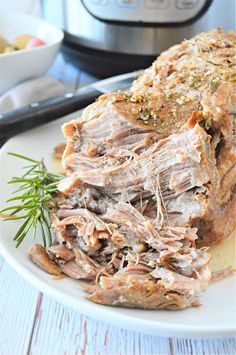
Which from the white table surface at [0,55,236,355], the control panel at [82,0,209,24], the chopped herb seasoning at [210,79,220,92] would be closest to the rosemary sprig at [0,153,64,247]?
the white table surface at [0,55,236,355]

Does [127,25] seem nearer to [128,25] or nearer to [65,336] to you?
[128,25]

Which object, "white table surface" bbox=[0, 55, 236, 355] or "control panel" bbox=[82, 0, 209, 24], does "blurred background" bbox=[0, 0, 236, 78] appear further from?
"white table surface" bbox=[0, 55, 236, 355]

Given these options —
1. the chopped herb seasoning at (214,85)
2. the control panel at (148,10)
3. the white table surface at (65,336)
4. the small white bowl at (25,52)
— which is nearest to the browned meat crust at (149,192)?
the chopped herb seasoning at (214,85)

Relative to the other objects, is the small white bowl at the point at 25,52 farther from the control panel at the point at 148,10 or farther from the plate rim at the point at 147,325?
the plate rim at the point at 147,325

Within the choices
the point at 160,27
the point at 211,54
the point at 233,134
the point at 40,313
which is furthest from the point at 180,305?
the point at 160,27

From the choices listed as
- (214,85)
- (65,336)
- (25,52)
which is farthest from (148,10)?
(65,336)

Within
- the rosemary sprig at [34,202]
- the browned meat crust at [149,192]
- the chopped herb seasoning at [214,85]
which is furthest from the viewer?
the chopped herb seasoning at [214,85]

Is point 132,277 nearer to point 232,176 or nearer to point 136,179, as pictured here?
point 136,179
